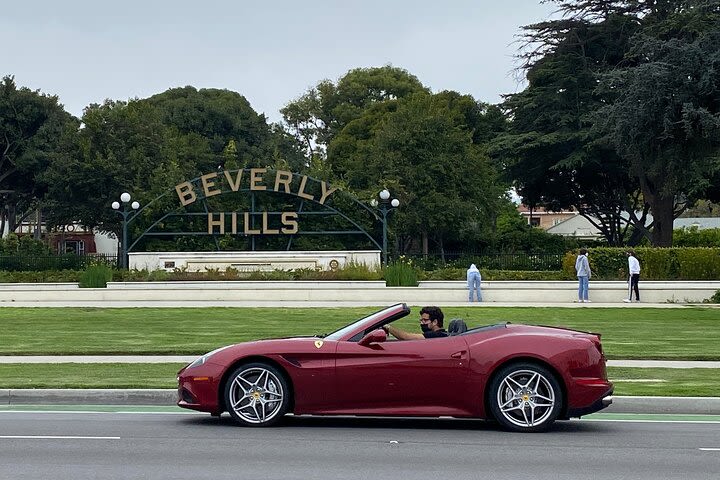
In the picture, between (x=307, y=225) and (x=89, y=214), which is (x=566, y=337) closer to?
(x=307, y=225)

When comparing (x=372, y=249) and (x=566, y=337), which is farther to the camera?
(x=372, y=249)

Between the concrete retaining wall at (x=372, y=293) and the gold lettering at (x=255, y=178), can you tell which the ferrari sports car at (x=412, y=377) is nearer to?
the concrete retaining wall at (x=372, y=293)

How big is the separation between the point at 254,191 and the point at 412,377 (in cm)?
3439

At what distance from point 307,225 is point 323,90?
50.7 meters

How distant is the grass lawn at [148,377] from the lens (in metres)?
13.8

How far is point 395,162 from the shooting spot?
185ft

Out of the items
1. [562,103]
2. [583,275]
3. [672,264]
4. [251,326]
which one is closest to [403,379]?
[251,326]

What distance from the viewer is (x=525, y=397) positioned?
34.8 feet

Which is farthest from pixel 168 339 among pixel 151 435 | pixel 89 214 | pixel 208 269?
pixel 89 214

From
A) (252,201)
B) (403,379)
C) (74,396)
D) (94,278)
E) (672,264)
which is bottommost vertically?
(74,396)

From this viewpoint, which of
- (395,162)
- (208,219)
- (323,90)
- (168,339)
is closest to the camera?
(168,339)

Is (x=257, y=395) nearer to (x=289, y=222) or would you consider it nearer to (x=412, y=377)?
(x=412, y=377)

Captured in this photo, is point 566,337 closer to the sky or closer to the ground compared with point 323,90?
closer to the ground

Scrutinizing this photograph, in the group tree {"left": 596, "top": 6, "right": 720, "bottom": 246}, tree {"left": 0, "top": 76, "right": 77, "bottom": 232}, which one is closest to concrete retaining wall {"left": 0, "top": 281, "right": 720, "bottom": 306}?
tree {"left": 596, "top": 6, "right": 720, "bottom": 246}
